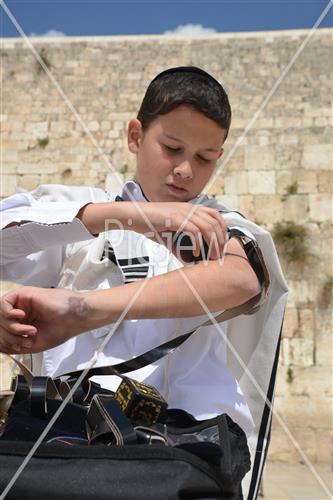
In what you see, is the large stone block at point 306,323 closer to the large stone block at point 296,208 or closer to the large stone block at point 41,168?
the large stone block at point 296,208

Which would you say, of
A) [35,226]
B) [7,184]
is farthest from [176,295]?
[7,184]

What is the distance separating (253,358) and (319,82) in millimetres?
8054

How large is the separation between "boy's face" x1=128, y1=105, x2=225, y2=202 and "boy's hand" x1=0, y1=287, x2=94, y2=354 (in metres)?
0.45

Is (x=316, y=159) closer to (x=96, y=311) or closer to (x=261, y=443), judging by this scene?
(x=261, y=443)

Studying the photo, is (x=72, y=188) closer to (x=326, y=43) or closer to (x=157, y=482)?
(x=157, y=482)

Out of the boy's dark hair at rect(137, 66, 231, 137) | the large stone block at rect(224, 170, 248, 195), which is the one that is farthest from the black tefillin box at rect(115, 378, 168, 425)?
the large stone block at rect(224, 170, 248, 195)

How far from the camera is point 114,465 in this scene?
1.11 meters

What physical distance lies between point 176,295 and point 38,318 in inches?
10.3

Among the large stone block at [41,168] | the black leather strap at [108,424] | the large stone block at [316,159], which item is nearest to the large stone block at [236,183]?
the large stone block at [316,159]

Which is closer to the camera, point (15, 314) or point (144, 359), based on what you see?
point (15, 314)

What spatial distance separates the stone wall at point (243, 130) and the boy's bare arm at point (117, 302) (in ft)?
24.7

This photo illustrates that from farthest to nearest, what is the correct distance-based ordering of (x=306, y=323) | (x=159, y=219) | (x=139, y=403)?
(x=306, y=323)
(x=159, y=219)
(x=139, y=403)

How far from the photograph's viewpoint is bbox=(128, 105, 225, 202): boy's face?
167 centimetres

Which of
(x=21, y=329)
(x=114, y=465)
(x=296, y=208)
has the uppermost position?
(x=296, y=208)
